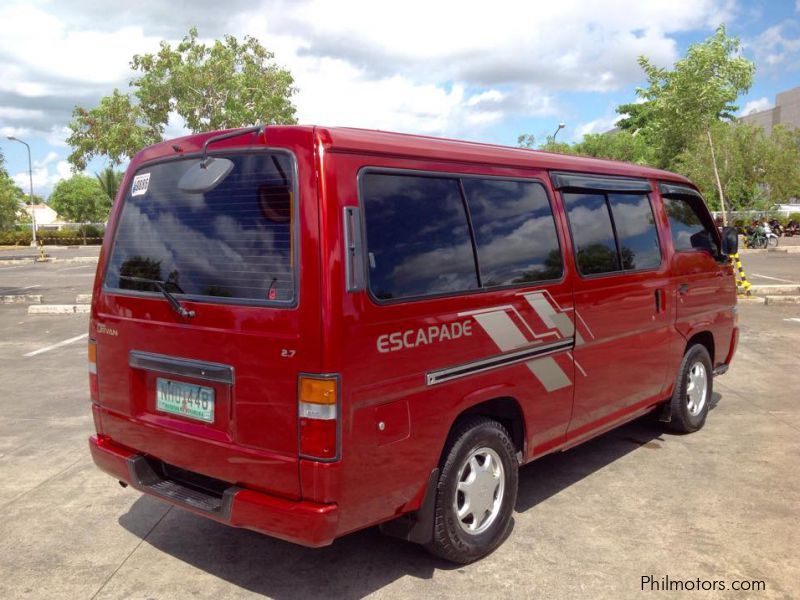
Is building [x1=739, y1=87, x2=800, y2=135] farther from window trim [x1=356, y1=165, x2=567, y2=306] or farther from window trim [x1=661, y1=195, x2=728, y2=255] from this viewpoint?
window trim [x1=356, y1=165, x2=567, y2=306]

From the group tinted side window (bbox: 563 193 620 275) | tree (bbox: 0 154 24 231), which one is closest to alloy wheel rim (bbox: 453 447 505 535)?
tinted side window (bbox: 563 193 620 275)

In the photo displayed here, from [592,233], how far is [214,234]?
8.21ft

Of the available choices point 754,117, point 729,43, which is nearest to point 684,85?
point 729,43

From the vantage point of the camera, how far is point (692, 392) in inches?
230

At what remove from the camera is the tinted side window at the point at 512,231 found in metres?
3.63

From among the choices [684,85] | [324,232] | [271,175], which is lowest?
[324,232]

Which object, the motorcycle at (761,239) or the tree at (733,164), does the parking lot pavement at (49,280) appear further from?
the motorcycle at (761,239)

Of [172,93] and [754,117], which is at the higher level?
[754,117]

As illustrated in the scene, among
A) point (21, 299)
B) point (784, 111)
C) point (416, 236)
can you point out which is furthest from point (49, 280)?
point (784, 111)

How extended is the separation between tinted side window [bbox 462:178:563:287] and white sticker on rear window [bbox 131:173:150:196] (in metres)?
1.70

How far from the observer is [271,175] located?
3.04m

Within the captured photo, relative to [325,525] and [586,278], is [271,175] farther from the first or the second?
[586,278]

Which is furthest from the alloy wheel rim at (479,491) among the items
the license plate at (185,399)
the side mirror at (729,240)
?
the side mirror at (729,240)

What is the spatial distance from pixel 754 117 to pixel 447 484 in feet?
313
